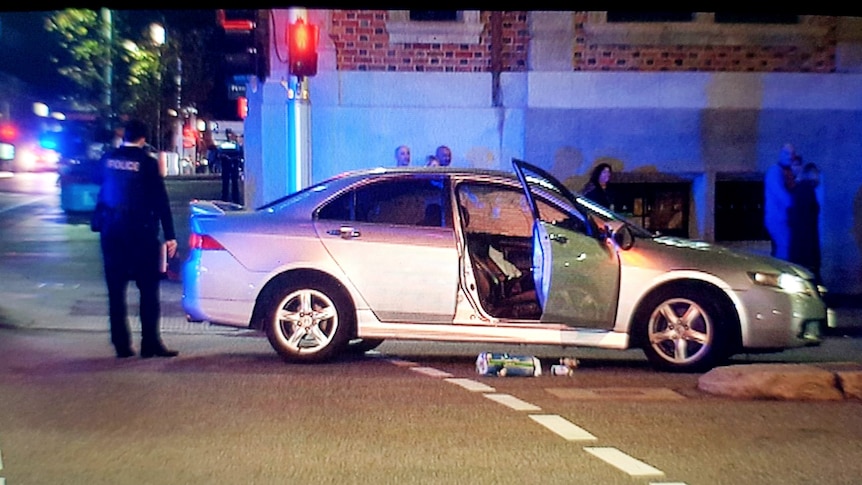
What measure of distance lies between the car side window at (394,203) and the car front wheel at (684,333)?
1896 millimetres

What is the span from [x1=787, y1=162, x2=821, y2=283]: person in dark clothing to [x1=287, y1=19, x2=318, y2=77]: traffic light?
574 centimetres

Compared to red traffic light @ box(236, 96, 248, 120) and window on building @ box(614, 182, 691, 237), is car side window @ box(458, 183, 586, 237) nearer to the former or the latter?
window on building @ box(614, 182, 691, 237)

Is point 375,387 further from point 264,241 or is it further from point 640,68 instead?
point 640,68

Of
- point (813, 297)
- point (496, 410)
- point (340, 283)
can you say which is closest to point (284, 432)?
point (496, 410)

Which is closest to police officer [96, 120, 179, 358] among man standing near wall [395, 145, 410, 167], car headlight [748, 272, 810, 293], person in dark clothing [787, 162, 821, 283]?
car headlight [748, 272, 810, 293]

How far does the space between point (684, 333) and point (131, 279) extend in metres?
4.47

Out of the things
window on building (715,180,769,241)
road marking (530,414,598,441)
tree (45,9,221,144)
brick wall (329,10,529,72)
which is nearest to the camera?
road marking (530,414,598,441)

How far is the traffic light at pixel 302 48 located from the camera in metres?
12.3

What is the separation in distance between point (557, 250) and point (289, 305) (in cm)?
216

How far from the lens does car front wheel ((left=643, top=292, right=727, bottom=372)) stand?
363 inches

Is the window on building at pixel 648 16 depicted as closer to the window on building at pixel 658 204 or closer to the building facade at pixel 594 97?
the building facade at pixel 594 97

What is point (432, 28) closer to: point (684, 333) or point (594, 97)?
point (594, 97)

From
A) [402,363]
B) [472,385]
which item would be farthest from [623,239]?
[402,363]

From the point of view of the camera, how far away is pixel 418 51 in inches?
586
